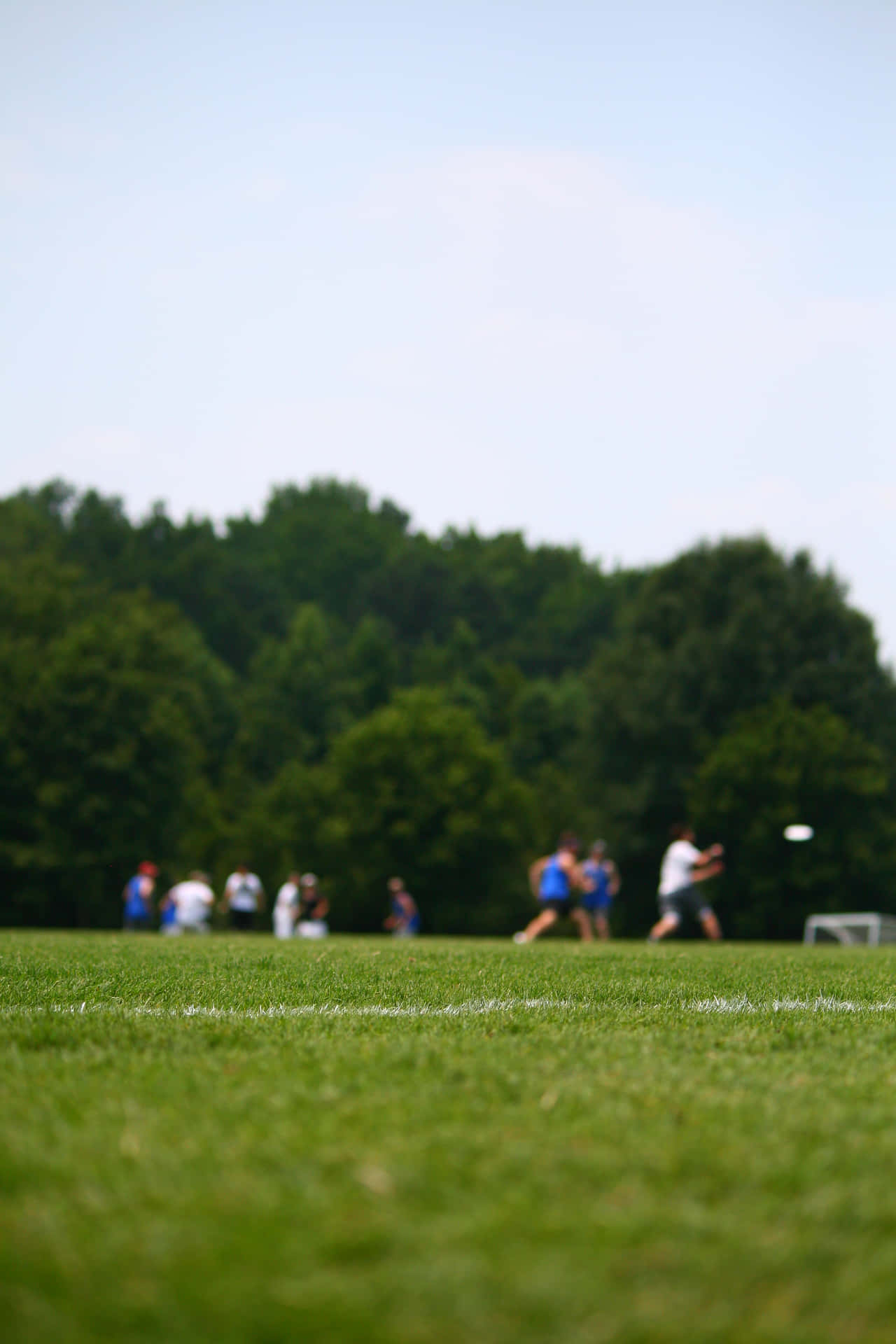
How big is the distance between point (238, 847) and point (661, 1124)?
72423 millimetres

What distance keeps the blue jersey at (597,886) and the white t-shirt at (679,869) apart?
5861 millimetres

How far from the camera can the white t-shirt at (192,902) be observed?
33344 millimetres

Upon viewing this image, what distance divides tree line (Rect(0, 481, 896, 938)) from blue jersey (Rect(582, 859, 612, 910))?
23825 millimetres

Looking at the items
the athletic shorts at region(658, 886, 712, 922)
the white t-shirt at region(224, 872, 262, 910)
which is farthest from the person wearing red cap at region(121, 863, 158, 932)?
the athletic shorts at region(658, 886, 712, 922)

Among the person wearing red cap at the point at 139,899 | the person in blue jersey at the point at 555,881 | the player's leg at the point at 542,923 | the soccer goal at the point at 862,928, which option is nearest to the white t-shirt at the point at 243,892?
the person wearing red cap at the point at 139,899

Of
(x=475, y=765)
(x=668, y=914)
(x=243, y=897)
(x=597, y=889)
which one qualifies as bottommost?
(x=243, y=897)

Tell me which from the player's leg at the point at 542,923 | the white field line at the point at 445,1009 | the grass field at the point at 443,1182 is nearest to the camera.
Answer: the grass field at the point at 443,1182

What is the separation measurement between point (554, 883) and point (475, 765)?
42741 millimetres

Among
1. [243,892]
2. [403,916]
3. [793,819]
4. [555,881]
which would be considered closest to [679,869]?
[555,881]

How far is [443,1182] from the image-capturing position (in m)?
3.77

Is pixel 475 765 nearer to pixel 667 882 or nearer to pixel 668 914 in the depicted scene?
pixel 667 882

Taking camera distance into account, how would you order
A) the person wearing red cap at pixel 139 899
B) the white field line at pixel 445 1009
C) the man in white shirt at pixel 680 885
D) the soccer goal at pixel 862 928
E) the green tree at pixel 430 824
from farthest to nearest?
the green tree at pixel 430 824
the soccer goal at pixel 862 928
the person wearing red cap at pixel 139 899
the man in white shirt at pixel 680 885
the white field line at pixel 445 1009

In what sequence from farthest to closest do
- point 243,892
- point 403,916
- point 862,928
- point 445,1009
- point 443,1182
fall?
point 862,928 < point 403,916 < point 243,892 < point 445,1009 < point 443,1182

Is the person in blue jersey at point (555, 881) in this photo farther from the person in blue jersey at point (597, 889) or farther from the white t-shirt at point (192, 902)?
the white t-shirt at point (192, 902)
